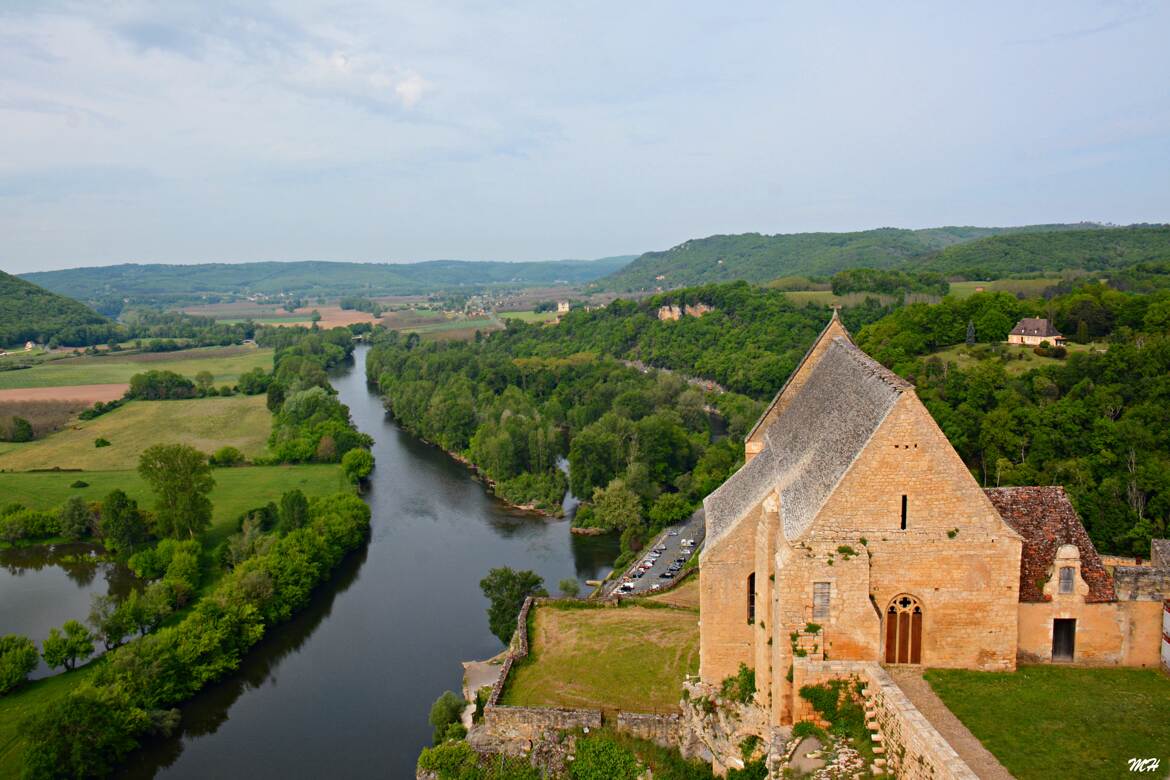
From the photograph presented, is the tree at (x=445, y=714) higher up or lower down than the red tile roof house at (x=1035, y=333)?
lower down

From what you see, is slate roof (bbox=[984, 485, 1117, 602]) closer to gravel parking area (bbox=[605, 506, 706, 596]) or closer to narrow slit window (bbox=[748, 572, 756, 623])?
narrow slit window (bbox=[748, 572, 756, 623])

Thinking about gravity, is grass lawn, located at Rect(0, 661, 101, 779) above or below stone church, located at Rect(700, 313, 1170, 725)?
below

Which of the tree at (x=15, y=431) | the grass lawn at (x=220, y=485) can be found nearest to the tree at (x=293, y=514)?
the grass lawn at (x=220, y=485)

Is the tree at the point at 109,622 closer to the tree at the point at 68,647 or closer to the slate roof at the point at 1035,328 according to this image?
the tree at the point at 68,647

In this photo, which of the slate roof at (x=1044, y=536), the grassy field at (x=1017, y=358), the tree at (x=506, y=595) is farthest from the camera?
the grassy field at (x=1017, y=358)

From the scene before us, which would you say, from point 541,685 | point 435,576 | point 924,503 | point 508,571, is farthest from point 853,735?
point 435,576

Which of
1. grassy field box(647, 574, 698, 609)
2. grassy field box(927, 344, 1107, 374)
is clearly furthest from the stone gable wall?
grassy field box(927, 344, 1107, 374)
